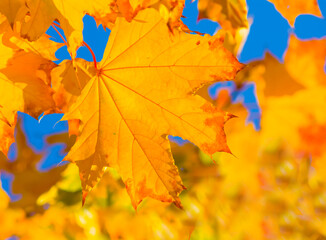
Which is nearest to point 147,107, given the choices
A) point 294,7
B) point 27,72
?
point 27,72

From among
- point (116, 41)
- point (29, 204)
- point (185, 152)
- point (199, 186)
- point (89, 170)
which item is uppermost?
point (116, 41)

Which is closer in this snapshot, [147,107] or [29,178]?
[147,107]

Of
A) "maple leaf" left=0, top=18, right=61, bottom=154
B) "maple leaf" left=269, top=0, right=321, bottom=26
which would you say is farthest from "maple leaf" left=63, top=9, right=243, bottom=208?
"maple leaf" left=269, top=0, right=321, bottom=26

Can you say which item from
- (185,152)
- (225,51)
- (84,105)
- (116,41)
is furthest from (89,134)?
(185,152)

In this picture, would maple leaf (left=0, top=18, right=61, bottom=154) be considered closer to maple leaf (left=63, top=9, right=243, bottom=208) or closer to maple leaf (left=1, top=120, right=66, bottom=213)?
maple leaf (left=63, top=9, right=243, bottom=208)

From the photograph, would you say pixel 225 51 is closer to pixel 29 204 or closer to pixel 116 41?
pixel 116 41

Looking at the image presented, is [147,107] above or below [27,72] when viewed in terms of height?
below

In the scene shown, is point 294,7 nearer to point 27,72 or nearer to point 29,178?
point 27,72
